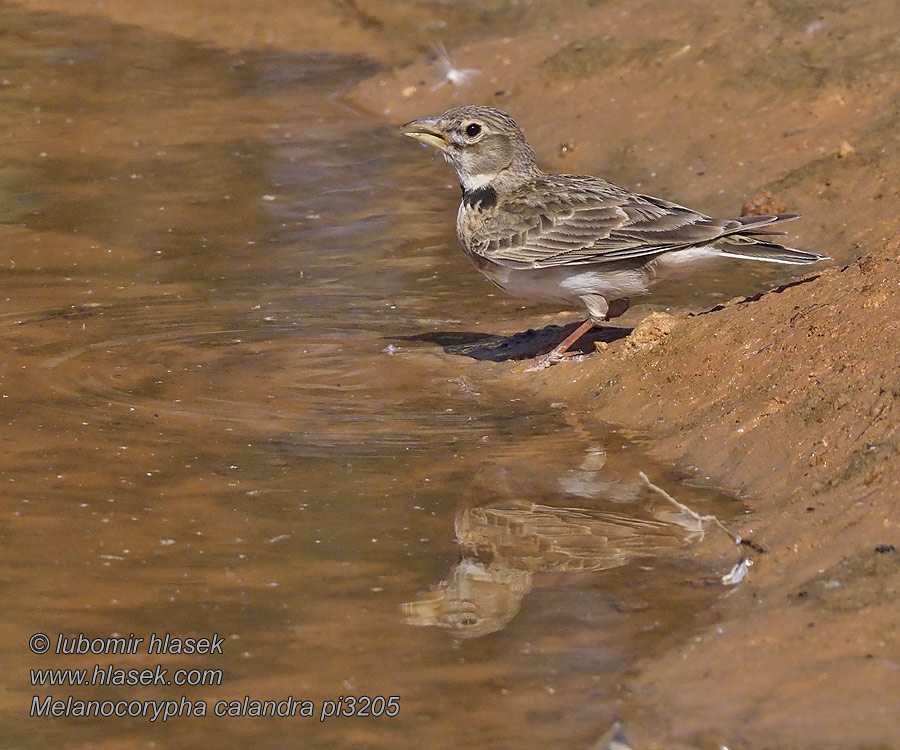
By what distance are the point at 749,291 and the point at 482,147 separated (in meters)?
1.92

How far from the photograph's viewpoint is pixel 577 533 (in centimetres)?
565

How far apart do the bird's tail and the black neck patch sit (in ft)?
4.40

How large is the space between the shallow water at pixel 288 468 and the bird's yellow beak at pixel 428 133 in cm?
98

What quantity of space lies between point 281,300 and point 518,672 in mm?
4572

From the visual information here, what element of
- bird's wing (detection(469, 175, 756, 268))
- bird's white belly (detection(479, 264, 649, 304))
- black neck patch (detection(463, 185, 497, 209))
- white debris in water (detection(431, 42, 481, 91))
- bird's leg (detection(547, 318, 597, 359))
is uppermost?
bird's wing (detection(469, 175, 756, 268))

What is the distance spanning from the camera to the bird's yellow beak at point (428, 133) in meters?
8.48

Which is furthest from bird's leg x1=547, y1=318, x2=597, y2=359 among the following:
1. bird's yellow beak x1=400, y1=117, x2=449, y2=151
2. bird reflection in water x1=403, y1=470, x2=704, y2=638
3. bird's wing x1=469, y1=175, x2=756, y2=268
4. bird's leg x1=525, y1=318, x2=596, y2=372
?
bird reflection in water x1=403, y1=470, x2=704, y2=638

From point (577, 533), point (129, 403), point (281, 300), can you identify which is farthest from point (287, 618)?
point (281, 300)

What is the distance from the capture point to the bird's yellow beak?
334 inches

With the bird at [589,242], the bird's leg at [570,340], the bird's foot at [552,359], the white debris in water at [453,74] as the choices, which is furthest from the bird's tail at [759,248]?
the white debris in water at [453,74]

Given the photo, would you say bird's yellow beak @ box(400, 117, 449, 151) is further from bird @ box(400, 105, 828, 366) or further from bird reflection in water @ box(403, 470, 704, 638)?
bird reflection in water @ box(403, 470, 704, 638)

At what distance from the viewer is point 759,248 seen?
293 inches

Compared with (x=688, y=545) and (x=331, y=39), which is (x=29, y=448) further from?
(x=331, y=39)

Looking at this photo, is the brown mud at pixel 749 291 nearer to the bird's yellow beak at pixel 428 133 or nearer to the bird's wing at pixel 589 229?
the bird's wing at pixel 589 229
